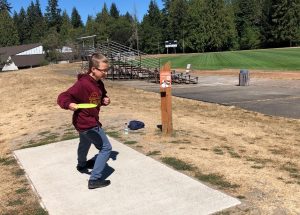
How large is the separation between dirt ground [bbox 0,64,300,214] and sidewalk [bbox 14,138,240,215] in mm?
205

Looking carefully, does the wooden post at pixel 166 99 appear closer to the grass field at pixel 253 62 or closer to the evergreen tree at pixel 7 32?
the grass field at pixel 253 62

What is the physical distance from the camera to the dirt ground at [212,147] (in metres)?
5.21

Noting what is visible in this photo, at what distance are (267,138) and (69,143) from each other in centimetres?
380

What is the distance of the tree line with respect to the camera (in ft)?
310

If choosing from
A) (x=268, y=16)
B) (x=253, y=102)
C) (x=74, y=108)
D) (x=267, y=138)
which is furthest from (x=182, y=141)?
(x=268, y=16)

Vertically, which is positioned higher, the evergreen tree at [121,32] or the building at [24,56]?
the evergreen tree at [121,32]

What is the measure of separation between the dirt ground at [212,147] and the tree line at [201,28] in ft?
257

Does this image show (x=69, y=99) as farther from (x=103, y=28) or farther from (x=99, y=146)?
(x=103, y=28)

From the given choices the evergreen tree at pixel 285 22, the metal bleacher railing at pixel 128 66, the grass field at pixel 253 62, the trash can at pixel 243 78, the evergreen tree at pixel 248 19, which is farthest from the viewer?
the evergreen tree at pixel 248 19

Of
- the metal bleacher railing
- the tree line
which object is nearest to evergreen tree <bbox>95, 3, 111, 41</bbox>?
the tree line

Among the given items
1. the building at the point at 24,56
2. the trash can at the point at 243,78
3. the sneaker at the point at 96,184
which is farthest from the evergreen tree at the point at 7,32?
the sneaker at the point at 96,184

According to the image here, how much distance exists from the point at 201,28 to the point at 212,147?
102m

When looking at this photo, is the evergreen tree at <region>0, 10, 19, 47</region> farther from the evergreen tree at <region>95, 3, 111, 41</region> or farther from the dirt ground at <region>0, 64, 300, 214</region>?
the dirt ground at <region>0, 64, 300, 214</region>

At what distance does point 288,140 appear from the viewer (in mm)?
8492
